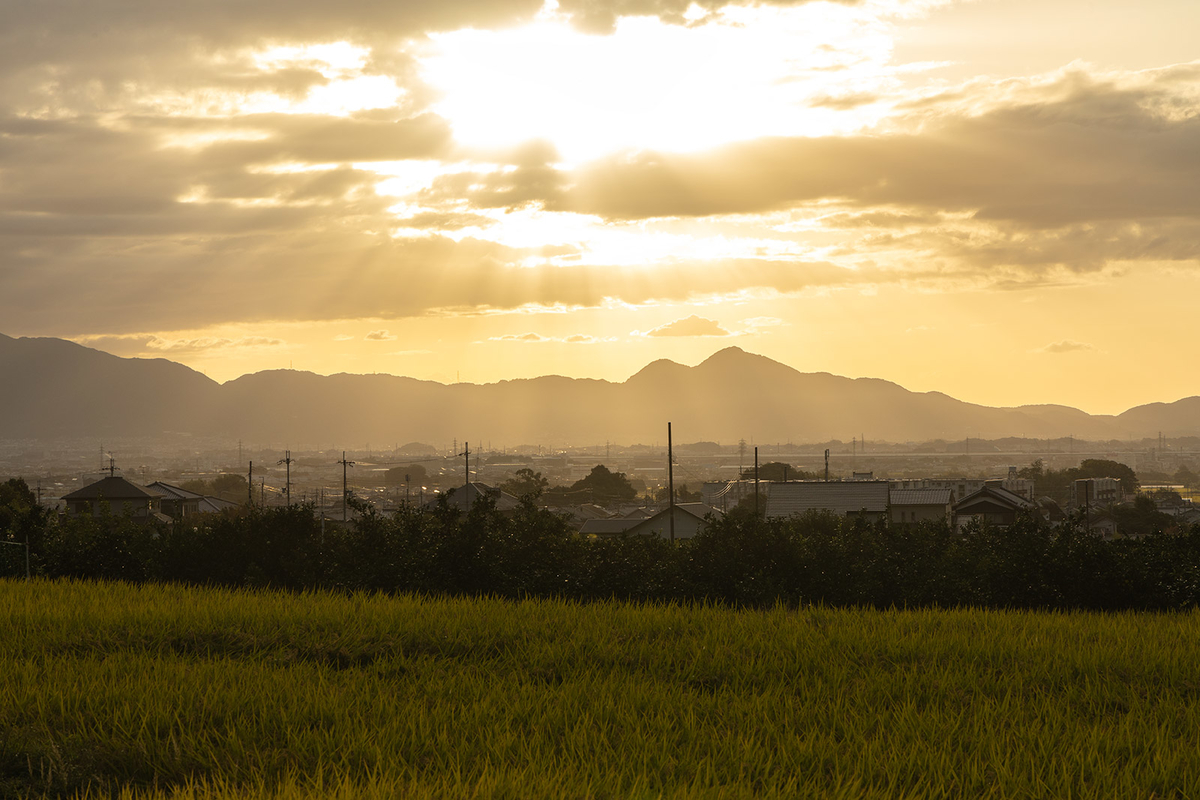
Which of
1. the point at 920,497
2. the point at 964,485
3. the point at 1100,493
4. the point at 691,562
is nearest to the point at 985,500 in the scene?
the point at 920,497

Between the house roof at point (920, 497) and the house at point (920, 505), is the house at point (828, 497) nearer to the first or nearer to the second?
the house roof at point (920, 497)

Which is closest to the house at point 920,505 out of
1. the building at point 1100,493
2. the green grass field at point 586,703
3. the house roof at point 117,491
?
the building at point 1100,493

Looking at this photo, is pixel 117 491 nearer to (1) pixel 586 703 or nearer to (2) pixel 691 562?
(2) pixel 691 562

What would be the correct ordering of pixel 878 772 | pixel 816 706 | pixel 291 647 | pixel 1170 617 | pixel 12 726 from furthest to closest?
1. pixel 1170 617
2. pixel 291 647
3. pixel 816 706
4. pixel 12 726
5. pixel 878 772

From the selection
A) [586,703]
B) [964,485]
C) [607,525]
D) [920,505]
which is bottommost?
[607,525]

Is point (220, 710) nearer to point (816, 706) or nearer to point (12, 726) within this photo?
point (12, 726)

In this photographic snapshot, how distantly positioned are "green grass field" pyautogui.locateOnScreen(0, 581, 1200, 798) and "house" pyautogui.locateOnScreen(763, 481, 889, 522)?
33785 millimetres

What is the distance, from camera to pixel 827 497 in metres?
47.9

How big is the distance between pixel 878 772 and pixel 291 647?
268 inches

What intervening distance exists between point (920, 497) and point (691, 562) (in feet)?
128

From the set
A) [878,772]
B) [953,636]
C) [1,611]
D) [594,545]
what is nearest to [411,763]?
[878,772]

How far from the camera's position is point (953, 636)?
1152 centimetres

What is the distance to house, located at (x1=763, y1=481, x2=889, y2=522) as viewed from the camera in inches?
1848

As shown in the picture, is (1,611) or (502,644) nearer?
(502,644)
